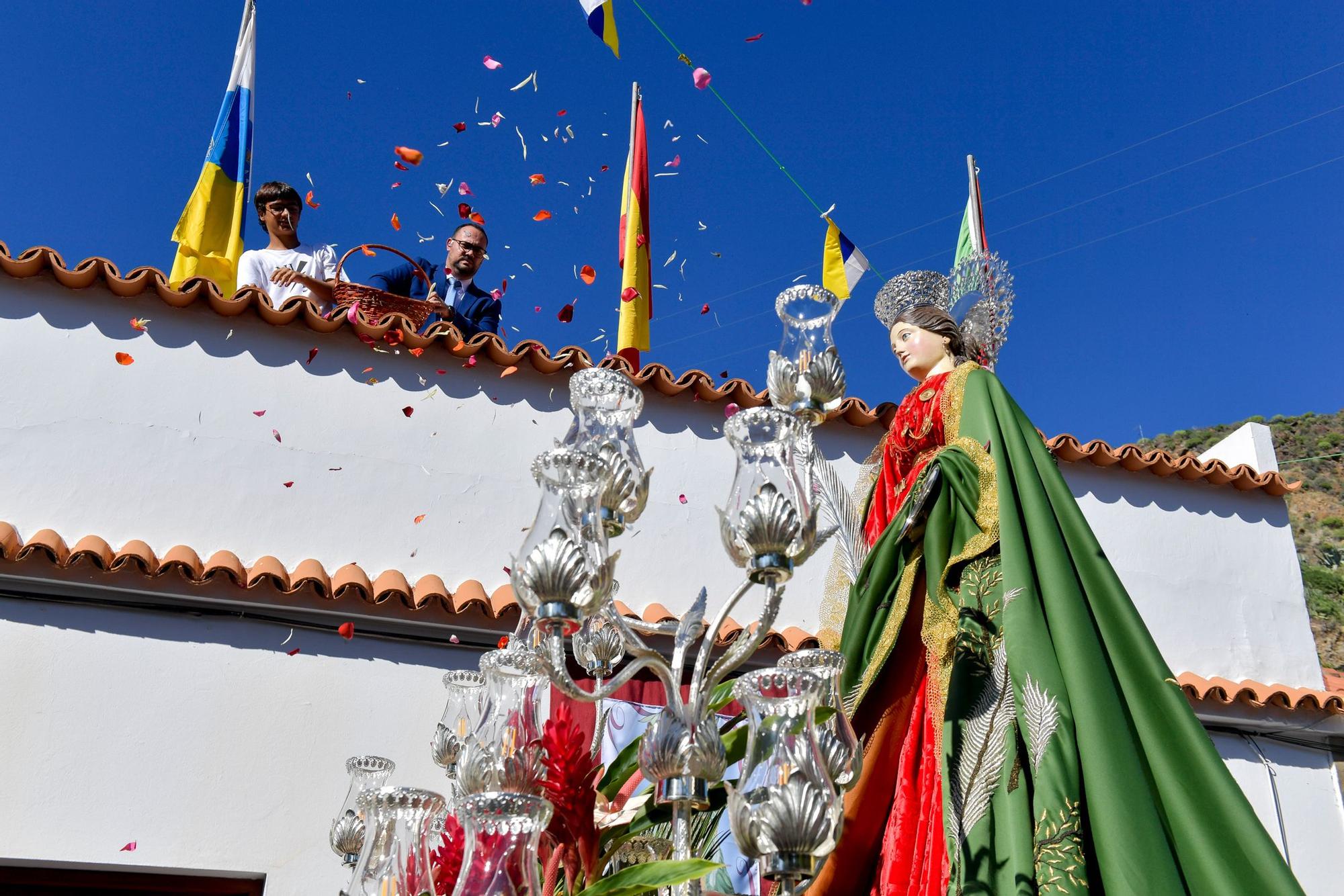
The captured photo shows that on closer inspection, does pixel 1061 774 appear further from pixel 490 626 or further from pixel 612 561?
pixel 490 626

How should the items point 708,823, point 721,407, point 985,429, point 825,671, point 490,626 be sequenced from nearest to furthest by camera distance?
point 825,671
point 708,823
point 985,429
point 490,626
point 721,407

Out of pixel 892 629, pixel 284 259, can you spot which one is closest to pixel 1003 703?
pixel 892 629

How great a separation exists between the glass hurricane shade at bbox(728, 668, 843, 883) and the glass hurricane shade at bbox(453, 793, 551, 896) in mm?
293

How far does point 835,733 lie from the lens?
6.75ft

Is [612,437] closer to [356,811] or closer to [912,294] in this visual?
[356,811]

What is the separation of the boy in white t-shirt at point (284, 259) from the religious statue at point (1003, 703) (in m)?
2.96

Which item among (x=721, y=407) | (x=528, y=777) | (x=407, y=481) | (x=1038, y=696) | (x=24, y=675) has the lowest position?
(x=528, y=777)

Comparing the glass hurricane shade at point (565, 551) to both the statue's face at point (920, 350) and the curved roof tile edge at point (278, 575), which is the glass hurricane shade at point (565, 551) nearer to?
the statue's face at point (920, 350)

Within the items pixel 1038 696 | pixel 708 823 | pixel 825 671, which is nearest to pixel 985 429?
pixel 1038 696

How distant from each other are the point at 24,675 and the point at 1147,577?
15.2ft

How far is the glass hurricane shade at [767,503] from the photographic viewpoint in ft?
6.98

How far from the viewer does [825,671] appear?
81.7 inches

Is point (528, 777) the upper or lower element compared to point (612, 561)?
lower

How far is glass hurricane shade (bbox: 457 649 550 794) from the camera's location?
7.54 ft
